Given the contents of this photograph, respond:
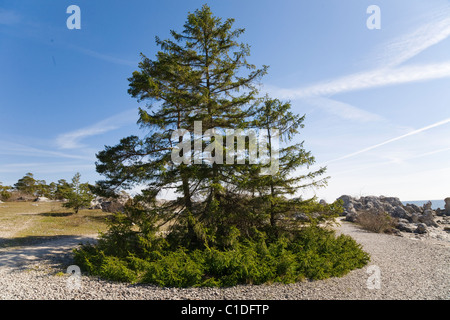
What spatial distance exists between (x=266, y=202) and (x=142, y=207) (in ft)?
16.5

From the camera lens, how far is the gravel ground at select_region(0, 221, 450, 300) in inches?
252

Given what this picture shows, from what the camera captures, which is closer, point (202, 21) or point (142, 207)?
point (142, 207)

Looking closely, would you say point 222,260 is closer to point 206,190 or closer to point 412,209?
point 206,190

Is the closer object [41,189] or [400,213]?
[400,213]

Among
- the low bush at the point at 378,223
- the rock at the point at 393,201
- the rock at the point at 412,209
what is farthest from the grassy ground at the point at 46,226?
the rock at the point at 393,201

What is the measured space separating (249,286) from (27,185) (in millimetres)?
55225

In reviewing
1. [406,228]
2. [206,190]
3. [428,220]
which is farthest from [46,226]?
[428,220]

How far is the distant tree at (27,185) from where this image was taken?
44750 mm

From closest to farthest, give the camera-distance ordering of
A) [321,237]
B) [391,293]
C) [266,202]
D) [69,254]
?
[391,293] → [266,202] → [321,237] → [69,254]

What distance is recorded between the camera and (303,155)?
382 inches

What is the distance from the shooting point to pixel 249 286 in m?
6.93
